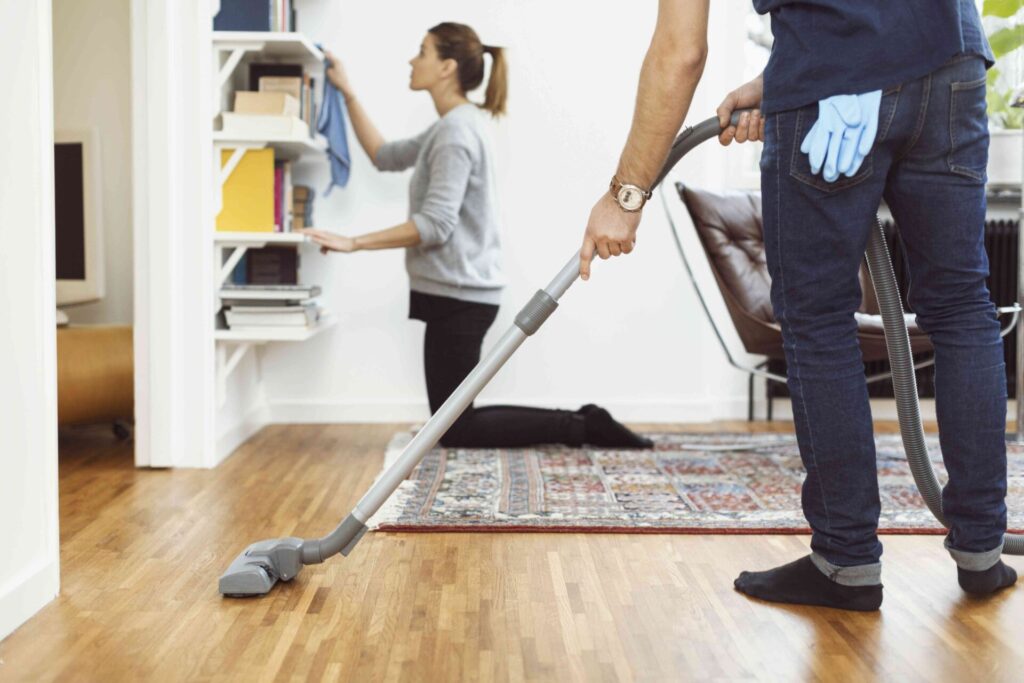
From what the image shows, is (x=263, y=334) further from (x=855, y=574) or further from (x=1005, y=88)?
(x=1005, y=88)

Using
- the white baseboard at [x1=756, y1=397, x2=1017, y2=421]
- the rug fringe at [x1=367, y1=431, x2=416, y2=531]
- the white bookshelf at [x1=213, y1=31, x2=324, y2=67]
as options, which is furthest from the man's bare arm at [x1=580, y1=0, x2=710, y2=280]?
the white baseboard at [x1=756, y1=397, x2=1017, y2=421]

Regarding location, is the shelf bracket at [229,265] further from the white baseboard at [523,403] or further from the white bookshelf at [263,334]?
the white baseboard at [523,403]

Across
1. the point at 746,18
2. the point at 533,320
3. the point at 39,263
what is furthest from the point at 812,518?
the point at 746,18

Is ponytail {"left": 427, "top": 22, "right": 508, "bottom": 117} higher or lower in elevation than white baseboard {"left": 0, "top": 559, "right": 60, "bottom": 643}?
higher

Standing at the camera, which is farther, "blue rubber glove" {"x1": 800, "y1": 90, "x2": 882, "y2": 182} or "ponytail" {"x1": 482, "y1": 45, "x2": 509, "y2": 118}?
"ponytail" {"x1": 482, "y1": 45, "x2": 509, "y2": 118}

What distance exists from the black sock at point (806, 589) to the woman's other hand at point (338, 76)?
2.32 meters

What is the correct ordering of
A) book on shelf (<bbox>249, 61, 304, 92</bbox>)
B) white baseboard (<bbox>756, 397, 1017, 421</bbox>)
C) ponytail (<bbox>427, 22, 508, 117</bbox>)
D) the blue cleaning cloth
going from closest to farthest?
ponytail (<bbox>427, 22, 508, 117</bbox>), book on shelf (<bbox>249, 61, 304, 92</bbox>), the blue cleaning cloth, white baseboard (<bbox>756, 397, 1017, 421</bbox>)

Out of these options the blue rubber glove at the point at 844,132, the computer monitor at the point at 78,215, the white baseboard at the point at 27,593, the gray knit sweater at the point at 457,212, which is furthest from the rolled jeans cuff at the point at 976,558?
the computer monitor at the point at 78,215

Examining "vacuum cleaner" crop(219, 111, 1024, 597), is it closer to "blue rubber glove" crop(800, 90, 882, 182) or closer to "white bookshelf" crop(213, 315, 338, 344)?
"blue rubber glove" crop(800, 90, 882, 182)

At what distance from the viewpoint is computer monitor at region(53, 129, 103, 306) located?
10.9ft

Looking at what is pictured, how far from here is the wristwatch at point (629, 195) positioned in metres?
1.67

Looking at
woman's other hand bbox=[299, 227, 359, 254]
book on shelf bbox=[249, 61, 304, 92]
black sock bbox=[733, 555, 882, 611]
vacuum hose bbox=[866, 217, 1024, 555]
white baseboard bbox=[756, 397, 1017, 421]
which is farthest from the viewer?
white baseboard bbox=[756, 397, 1017, 421]

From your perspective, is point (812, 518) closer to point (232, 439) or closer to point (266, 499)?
point (266, 499)

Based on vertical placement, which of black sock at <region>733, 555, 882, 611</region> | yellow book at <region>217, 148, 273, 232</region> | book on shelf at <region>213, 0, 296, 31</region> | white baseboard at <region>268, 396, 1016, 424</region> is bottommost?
white baseboard at <region>268, 396, 1016, 424</region>
